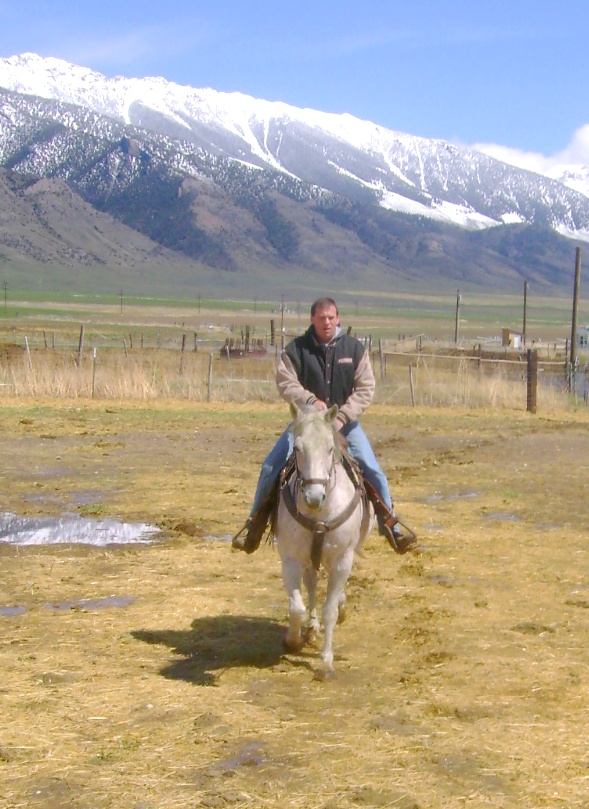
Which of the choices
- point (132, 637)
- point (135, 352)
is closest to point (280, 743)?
point (132, 637)

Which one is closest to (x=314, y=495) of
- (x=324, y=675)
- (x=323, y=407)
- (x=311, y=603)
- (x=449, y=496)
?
(x=323, y=407)

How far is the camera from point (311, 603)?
26.0ft

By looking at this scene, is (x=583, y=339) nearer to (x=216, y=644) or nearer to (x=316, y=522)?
(x=216, y=644)

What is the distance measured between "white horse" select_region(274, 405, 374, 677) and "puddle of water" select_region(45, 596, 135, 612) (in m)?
1.71

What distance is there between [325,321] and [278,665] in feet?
7.35

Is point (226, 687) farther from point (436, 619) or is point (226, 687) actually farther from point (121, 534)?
point (121, 534)

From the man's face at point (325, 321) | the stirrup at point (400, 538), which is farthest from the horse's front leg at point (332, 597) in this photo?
the man's face at point (325, 321)

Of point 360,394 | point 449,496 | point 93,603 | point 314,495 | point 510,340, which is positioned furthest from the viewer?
point 510,340

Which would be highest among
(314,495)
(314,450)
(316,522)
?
(314,450)

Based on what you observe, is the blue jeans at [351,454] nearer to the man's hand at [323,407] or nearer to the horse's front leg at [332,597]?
the man's hand at [323,407]

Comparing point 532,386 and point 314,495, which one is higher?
point 314,495

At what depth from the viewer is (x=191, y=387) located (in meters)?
28.5

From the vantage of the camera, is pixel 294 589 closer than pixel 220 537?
Yes

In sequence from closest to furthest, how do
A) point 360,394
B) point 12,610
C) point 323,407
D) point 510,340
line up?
point 323,407 < point 360,394 < point 12,610 < point 510,340
